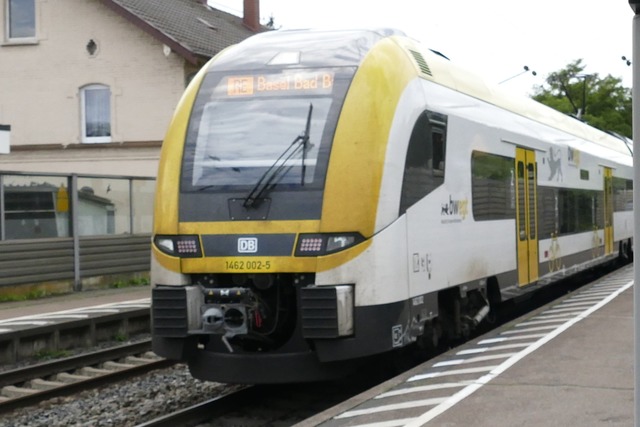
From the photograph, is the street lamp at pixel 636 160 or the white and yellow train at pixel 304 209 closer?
the street lamp at pixel 636 160

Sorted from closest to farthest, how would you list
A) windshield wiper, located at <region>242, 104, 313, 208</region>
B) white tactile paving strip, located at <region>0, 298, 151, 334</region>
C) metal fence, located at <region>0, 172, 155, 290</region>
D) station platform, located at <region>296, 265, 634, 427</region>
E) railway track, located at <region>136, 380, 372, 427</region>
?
station platform, located at <region>296, 265, 634, 427</region>
windshield wiper, located at <region>242, 104, 313, 208</region>
railway track, located at <region>136, 380, 372, 427</region>
white tactile paving strip, located at <region>0, 298, 151, 334</region>
metal fence, located at <region>0, 172, 155, 290</region>

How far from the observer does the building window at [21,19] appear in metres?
29.6

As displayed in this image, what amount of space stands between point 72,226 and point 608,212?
1049 cm

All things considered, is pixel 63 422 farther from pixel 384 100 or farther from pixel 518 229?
pixel 518 229

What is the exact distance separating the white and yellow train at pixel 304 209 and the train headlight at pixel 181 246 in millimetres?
12

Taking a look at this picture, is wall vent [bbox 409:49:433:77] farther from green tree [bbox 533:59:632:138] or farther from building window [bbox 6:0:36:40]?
green tree [bbox 533:59:632:138]

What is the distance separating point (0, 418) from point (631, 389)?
5513mm

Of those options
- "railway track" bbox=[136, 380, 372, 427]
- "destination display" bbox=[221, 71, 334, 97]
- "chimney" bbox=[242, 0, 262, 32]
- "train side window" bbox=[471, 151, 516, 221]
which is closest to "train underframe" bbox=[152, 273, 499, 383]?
"railway track" bbox=[136, 380, 372, 427]

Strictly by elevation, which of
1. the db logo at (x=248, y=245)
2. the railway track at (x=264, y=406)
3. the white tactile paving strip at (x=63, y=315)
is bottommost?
the railway track at (x=264, y=406)

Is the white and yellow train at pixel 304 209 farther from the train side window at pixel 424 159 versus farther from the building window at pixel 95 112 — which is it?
the building window at pixel 95 112

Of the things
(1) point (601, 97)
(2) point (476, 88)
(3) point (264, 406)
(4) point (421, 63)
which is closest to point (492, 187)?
(2) point (476, 88)

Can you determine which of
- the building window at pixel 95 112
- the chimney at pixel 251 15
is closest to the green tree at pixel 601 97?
the chimney at pixel 251 15

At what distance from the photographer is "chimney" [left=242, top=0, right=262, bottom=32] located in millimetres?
36406

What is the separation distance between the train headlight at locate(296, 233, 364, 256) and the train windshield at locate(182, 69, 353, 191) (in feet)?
1.52
